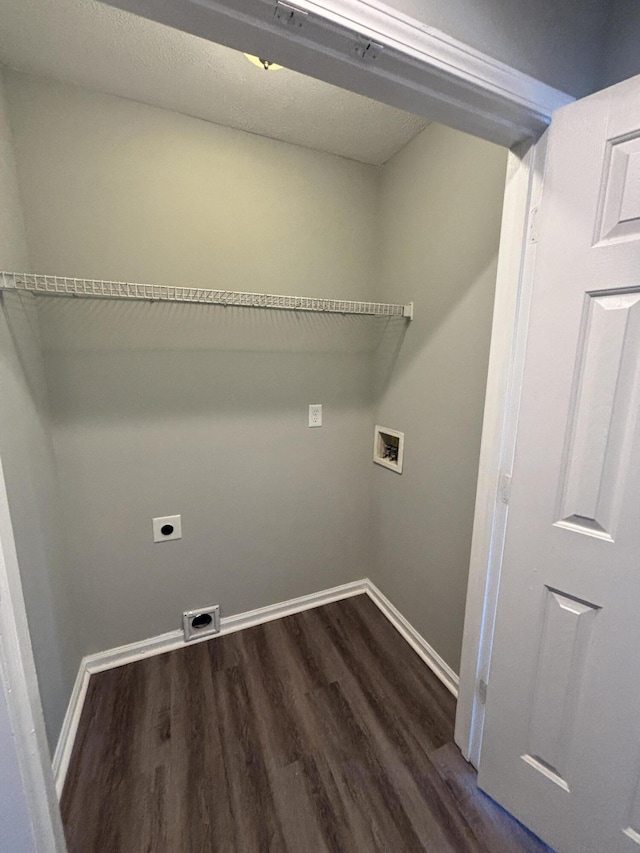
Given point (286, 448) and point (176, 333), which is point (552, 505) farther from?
point (176, 333)

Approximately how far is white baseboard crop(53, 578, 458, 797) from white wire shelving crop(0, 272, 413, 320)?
164cm

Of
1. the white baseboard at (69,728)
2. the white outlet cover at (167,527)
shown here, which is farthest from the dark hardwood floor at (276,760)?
the white outlet cover at (167,527)

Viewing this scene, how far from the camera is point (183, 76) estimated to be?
123 cm

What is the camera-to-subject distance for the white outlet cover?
64.6 inches

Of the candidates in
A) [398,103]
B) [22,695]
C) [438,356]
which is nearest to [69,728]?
[22,695]

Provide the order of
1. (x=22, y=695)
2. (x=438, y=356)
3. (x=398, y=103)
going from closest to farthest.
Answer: (x=22, y=695) < (x=398, y=103) < (x=438, y=356)

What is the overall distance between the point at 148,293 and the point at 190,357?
0.41 meters

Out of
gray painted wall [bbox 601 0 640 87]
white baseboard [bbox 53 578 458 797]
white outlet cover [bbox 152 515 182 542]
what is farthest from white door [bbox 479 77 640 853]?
white outlet cover [bbox 152 515 182 542]

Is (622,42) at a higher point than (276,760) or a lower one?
higher

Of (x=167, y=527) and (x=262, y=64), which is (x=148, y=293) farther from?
(x=167, y=527)

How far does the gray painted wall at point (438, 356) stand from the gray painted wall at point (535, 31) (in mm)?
300

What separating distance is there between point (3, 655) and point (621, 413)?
1.37 meters

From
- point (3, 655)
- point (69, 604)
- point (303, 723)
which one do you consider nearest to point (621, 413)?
point (3, 655)

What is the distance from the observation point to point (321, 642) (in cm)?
181
